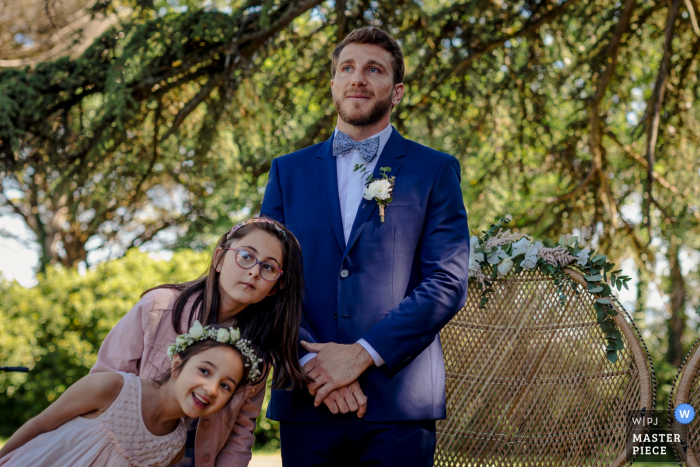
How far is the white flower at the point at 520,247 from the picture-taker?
310 cm

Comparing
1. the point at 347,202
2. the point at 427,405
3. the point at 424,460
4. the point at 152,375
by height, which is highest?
the point at 347,202

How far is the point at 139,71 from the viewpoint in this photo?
479 centimetres

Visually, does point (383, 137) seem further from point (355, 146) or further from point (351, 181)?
point (351, 181)

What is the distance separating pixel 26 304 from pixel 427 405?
655cm

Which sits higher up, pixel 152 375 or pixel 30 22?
pixel 30 22

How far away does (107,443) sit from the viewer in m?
2.05

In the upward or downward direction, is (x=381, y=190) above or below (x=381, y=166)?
below

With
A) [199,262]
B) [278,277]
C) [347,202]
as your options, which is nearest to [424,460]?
[278,277]

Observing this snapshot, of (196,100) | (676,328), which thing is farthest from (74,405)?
(676,328)

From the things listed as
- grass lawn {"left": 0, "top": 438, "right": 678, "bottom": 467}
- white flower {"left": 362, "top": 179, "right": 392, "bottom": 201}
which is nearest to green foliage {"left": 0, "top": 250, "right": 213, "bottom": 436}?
grass lawn {"left": 0, "top": 438, "right": 678, "bottom": 467}

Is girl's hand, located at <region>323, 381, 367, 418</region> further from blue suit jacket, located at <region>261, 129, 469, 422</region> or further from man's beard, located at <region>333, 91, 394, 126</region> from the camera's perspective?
man's beard, located at <region>333, 91, 394, 126</region>

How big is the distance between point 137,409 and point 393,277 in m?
1.01

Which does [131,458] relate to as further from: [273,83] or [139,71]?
[273,83]

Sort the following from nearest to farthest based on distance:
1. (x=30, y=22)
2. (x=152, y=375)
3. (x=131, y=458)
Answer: (x=131, y=458), (x=152, y=375), (x=30, y=22)
